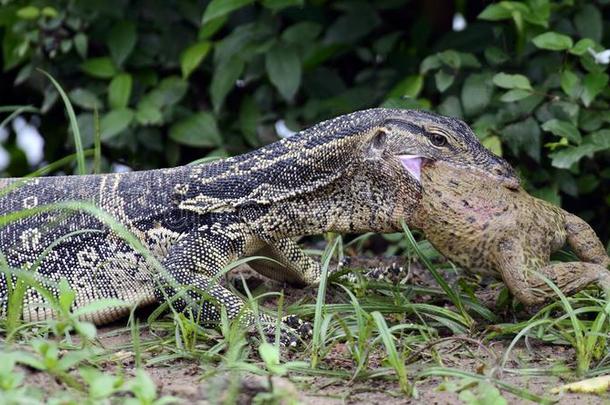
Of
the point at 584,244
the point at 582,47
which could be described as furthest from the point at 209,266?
the point at 582,47

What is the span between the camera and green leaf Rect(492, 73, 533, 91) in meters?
7.55

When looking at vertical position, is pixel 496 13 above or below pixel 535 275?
above

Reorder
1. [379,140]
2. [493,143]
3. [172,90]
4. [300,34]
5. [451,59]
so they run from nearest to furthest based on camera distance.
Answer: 1. [379,140]
2. [493,143]
3. [451,59]
4. [300,34]
5. [172,90]

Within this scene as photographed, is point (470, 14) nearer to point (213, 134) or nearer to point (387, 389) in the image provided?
point (213, 134)

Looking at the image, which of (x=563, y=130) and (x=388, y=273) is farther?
(x=563, y=130)

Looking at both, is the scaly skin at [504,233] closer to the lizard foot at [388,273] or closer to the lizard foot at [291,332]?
the lizard foot at [291,332]

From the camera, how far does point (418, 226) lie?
5.88 metres

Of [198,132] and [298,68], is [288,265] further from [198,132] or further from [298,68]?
[198,132]

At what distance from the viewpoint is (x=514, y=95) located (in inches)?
297

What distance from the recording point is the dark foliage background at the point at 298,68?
8.02m

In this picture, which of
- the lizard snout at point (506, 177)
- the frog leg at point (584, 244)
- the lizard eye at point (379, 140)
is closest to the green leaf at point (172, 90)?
the lizard eye at point (379, 140)

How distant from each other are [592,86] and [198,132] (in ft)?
10.6

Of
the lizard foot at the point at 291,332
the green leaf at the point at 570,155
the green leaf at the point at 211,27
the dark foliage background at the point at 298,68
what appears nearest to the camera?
the lizard foot at the point at 291,332

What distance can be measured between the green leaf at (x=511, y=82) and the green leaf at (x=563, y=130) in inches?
12.1
